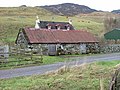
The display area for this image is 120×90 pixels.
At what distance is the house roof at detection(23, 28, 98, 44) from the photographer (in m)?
45.5

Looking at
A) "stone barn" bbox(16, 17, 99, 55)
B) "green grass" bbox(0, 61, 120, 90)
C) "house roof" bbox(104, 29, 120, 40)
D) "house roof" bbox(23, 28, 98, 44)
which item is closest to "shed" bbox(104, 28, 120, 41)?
"house roof" bbox(104, 29, 120, 40)

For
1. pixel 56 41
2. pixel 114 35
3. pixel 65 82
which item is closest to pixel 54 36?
pixel 56 41

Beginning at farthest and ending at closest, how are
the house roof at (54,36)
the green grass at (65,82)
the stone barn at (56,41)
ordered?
the house roof at (54,36), the stone barn at (56,41), the green grass at (65,82)

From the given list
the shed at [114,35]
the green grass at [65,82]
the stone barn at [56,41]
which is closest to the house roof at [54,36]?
the stone barn at [56,41]

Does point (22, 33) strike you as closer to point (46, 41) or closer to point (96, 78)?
point (46, 41)

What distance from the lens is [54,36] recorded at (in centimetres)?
4834

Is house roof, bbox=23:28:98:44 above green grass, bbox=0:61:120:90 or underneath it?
above

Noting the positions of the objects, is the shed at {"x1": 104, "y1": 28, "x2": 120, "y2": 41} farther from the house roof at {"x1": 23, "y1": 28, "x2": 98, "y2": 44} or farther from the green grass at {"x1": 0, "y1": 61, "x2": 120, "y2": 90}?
the green grass at {"x1": 0, "y1": 61, "x2": 120, "y2": 90}

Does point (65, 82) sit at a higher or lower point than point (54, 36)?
lower

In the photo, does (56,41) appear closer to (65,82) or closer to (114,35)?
(114,35)

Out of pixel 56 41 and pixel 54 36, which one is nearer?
pixel 56 41

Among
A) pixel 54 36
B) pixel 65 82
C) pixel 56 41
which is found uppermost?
pixel 54 36

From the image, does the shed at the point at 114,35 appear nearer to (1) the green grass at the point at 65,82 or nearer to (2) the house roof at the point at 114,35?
(2) the house roof at the point at 114,35

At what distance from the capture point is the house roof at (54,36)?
45531 mm
